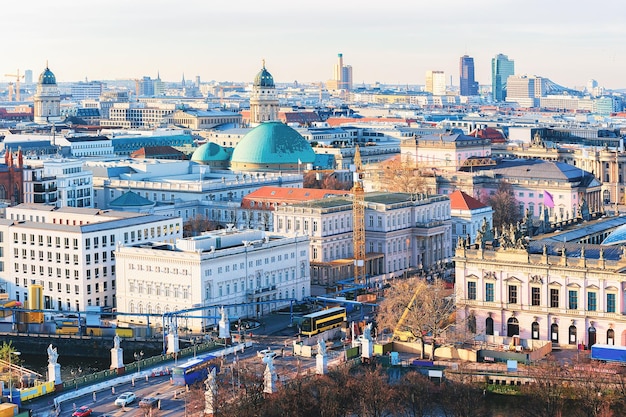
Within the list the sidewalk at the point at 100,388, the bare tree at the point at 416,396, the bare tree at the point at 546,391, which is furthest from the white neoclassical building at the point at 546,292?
the sidewalk at the point at 100,388

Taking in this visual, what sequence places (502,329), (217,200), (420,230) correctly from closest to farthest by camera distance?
(502,329) < (420,230) < (217,200)

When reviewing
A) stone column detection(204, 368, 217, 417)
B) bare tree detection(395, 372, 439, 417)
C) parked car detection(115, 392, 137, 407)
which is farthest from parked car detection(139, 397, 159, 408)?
bare tree detection(395, 372, 439, 417)

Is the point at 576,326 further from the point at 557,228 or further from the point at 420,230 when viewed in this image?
the point at 420,230

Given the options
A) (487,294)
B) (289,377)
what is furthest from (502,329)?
(289,377)

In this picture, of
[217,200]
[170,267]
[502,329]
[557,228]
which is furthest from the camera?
[217,200]

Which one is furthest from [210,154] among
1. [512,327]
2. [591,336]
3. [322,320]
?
[591,336]

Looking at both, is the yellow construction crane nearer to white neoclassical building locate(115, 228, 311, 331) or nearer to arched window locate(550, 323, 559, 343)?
white neoclassical building locate(115, 228, 311, 331)

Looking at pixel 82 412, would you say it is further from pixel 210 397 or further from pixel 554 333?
pixel 554 333
